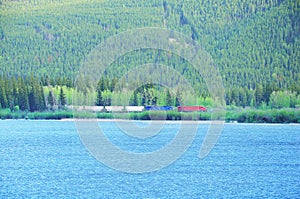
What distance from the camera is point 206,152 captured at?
5981 cm

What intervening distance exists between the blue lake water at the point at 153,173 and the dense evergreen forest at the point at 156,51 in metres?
→ 48.0

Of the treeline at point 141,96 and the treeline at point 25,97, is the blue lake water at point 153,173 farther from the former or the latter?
the treeline at point 25,97

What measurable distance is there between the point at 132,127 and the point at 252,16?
3296 inches

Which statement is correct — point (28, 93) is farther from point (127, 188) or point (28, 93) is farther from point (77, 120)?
point (127, 188)

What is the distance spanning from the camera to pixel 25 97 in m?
119

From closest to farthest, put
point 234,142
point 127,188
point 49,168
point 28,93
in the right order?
1. point 127,188
2. point 49,168
3. point 234,142
4. point 28,93

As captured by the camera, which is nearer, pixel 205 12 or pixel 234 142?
pixel 234 142

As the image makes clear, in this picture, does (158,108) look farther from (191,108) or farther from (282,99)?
(282,99)

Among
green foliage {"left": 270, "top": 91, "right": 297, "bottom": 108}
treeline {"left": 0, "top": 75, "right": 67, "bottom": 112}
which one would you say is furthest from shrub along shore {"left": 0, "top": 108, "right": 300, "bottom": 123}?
green foliage {"left": 270, "top": 91, "right": 297, "bottom": 108}

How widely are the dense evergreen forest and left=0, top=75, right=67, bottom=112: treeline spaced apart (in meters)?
Result: 0.15

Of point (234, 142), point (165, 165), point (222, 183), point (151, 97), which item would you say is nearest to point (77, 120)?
point (151, 97)

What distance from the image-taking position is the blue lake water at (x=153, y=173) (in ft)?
128

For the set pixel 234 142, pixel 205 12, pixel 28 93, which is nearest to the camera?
pixel 234 142

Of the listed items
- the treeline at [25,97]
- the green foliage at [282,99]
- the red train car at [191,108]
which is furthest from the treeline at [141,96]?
the green foliage at [282,99]
